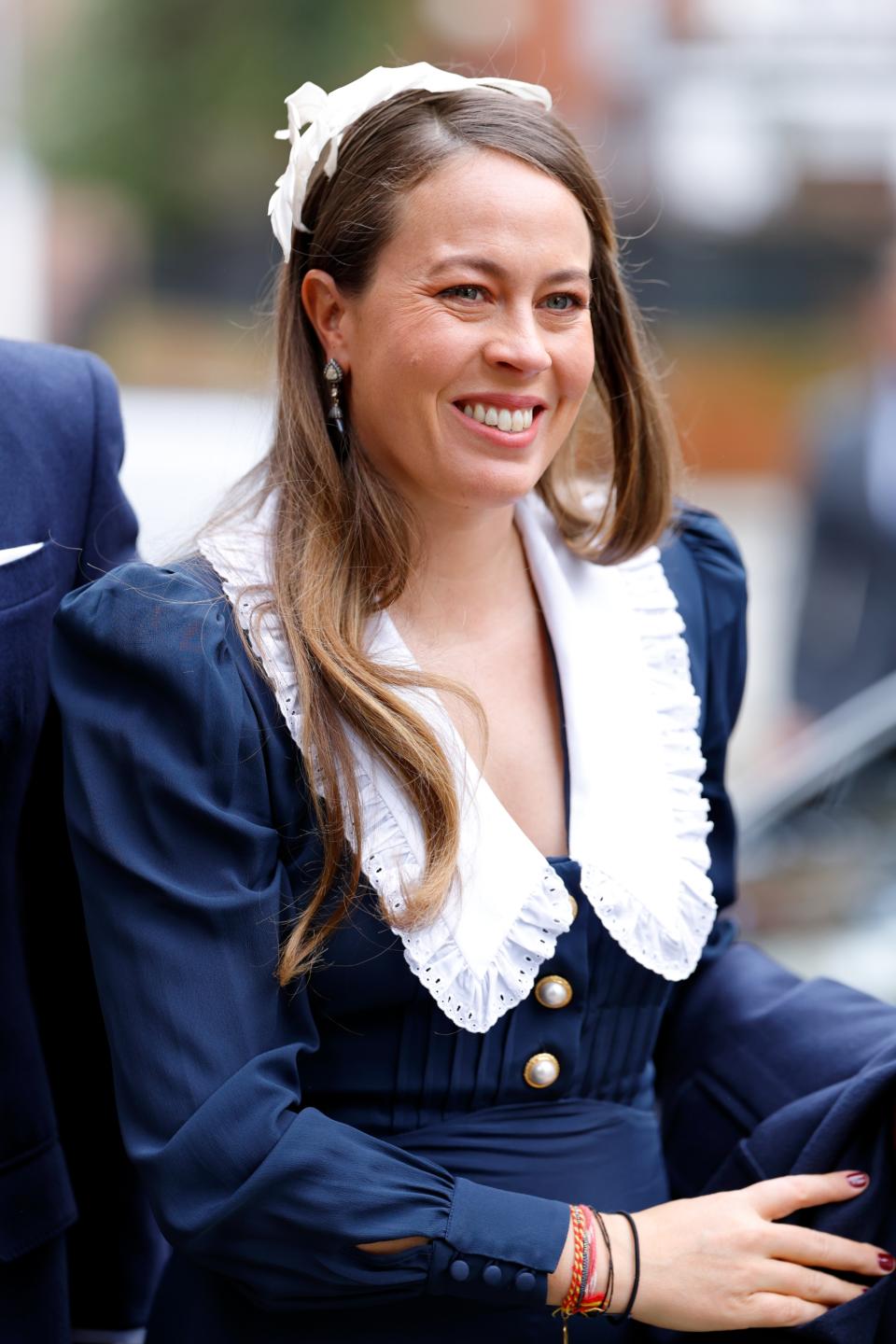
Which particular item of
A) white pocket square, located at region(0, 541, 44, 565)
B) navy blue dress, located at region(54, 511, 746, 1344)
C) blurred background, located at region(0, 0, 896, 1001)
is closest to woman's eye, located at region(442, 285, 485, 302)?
navy blue dress, located at region(54, 511, 746, 1344)

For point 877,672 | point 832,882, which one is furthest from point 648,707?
point 877,672

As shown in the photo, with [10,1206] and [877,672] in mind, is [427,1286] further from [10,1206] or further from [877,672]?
[877,672]

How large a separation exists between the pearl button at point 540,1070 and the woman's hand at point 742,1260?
0.56 ft

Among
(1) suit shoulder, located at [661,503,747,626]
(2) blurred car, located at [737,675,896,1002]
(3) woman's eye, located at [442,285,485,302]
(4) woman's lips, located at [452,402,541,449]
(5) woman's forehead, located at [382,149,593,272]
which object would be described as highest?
(5) woman's forehead, located at [382,149,593,272]

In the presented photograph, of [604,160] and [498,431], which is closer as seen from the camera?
[498,431]

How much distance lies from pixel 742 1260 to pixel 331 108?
4.49ft

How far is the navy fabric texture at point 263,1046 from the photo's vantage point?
1716 millimetres

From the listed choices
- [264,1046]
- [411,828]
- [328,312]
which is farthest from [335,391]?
[264,1046]

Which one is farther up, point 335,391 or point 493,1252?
point 335,391

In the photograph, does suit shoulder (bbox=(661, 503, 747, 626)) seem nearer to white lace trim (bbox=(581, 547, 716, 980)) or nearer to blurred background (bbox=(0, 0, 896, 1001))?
white lace trim (bbox=(581, 547, 716, 980))

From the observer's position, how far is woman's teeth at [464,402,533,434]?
75.2 inches

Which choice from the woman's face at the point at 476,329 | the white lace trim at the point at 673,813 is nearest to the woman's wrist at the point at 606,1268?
the white lace trim at the point at 673,813

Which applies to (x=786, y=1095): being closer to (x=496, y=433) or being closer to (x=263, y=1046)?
(x=263, y=1046)

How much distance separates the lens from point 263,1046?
1778mm
